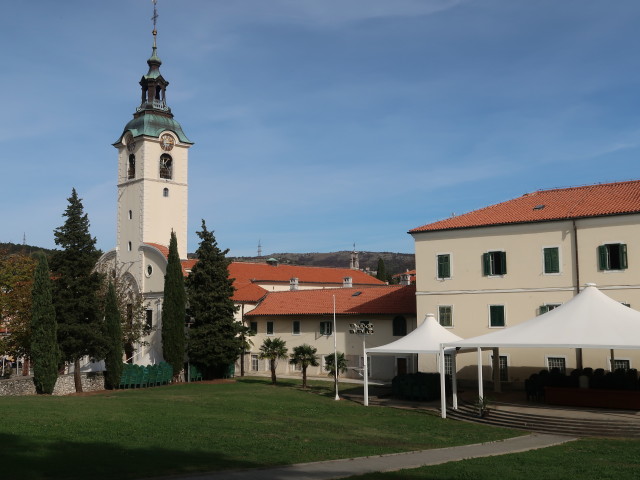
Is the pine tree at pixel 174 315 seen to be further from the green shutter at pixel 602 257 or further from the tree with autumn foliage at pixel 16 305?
the green shutter at pixel 602 257

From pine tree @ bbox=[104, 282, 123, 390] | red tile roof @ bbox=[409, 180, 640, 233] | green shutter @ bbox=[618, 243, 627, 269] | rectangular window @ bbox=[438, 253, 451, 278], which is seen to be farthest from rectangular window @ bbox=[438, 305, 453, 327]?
pine tree @ bbox=[104, 282, 123, 390]

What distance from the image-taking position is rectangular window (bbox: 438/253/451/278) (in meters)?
34.2

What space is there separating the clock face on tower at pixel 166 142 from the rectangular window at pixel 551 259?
30.5 m

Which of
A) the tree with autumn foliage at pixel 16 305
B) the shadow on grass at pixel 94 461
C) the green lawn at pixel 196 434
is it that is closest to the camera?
the shadow on grass at pixel 94 461

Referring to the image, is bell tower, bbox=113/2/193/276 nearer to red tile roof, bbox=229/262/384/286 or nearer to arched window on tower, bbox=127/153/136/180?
arched window on tower, bbox=127/153/136/180

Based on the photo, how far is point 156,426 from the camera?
2053cm

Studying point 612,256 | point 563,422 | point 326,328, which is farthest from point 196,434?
point 326,328

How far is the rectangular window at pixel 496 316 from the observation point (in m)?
32.6

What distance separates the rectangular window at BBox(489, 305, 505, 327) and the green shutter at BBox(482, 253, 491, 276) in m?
1.66

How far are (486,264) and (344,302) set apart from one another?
1215 centimetres

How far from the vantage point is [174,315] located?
139 feet

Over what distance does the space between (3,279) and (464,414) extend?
3287 cm

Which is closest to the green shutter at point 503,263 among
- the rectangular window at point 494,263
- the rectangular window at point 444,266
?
the rectangular window at point 494,263

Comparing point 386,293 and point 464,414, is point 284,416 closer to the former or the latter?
point 464,414
